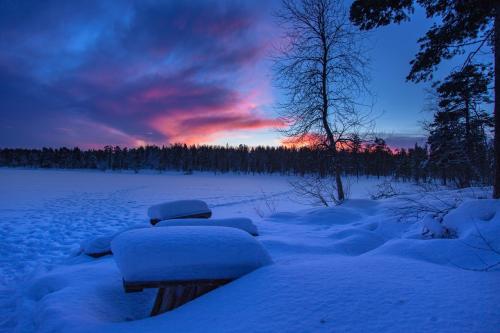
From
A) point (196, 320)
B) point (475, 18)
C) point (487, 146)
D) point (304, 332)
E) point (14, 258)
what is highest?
point (475, 18)

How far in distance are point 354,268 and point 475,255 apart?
1.54m

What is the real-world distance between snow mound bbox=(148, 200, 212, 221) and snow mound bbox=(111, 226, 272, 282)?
4.01 m

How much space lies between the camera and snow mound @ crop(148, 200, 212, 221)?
7395 mm

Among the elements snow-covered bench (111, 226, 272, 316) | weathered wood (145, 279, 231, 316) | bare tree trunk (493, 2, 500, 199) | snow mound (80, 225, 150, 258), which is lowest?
snow mound (80, 225, 150, 258)

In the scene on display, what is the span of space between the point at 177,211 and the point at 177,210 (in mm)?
26

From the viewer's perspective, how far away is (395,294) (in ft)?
8.20

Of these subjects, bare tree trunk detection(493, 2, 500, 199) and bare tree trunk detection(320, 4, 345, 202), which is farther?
bare tree trunk detection(320, 4, 345, 202)

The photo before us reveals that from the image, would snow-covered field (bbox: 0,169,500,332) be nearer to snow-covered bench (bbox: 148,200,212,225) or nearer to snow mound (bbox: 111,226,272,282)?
snow mound (bbox: 111,226,272,282)

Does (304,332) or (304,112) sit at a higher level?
(304,112)

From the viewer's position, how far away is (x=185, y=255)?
3059 mm

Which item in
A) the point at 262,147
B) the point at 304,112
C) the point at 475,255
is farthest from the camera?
the point at 262,147

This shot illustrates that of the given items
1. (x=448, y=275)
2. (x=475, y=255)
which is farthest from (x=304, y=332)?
(x=475, y=255)

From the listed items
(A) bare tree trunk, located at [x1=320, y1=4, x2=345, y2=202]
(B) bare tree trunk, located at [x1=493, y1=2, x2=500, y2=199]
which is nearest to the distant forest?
(A) bare tree trunk, located at [x1=320, y1=4, x2=345, y2=202]

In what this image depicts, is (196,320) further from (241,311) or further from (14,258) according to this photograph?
(14,258)
